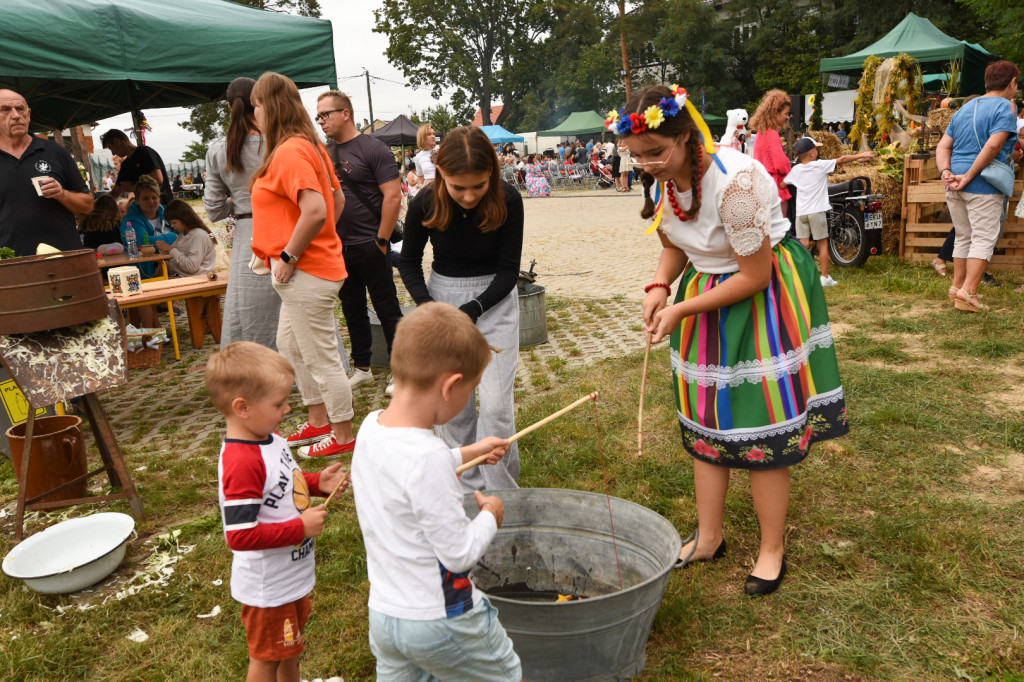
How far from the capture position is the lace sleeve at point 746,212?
7.84 ft

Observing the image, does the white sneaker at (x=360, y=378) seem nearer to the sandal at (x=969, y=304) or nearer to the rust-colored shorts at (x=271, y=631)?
the rust-colored shorts at (x=271, y=631)

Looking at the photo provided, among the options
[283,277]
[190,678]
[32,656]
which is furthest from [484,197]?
[32,656]

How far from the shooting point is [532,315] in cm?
660

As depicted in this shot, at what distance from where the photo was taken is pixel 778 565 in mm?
2859

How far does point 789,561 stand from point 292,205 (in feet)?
9.69

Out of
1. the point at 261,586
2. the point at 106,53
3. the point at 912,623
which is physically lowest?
the point at 912,623

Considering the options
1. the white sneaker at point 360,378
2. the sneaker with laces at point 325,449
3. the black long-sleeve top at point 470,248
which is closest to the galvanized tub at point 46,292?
the sneaker with laces at point 325,449

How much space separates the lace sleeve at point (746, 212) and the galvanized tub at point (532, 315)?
400 centimetres

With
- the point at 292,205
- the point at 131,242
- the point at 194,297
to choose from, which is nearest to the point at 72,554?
the point at 292,205

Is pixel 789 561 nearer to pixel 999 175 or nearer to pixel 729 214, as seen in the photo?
pixel 729 214

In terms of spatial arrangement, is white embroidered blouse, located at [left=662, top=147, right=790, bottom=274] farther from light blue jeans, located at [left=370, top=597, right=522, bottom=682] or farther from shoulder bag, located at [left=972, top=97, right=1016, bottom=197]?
shoulder bag, located at [left=972, top=97, right=1016, bottom=197]

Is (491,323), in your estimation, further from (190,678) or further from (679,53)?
(679,53)

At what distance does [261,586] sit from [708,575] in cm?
179

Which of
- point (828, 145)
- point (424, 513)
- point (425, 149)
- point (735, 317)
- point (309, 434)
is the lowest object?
point (309, 434)
